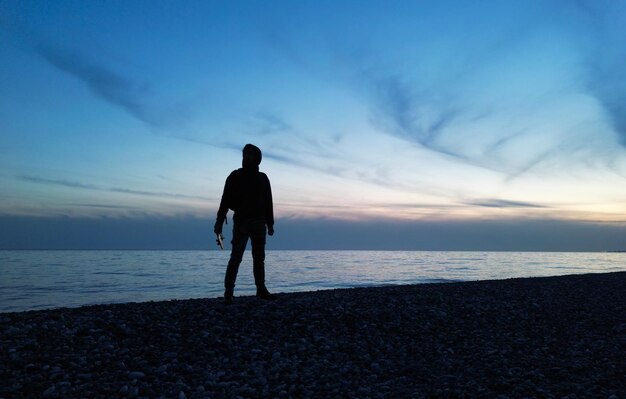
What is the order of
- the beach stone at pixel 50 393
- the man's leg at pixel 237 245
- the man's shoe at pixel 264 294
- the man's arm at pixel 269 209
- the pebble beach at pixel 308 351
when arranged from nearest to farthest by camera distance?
the beach stone at pixel 50 393 < the pebble beach at pixel 308 351 < the man's leg at pixel 237 245 < the man's arm at pixel 269 209 < the man's shoe at pixel 264 294

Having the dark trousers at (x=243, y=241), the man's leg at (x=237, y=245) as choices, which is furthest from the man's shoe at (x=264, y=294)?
the man's leg at (x=237, y=245)

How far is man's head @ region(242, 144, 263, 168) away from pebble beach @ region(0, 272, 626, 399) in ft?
12.3

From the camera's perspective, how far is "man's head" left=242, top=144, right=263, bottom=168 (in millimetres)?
10406

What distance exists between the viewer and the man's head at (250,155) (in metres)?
10.4

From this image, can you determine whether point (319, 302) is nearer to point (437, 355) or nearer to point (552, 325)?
point (437, 355)

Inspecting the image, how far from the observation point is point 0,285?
134ft

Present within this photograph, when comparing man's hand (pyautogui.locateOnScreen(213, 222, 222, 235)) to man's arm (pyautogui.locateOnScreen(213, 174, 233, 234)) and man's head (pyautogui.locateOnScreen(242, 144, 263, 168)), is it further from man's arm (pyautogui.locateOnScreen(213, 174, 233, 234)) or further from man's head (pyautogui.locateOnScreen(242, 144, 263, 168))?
man's head (pyautogui.locateOnScreen(242, 144, 263, 168))

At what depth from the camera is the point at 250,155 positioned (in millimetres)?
10422

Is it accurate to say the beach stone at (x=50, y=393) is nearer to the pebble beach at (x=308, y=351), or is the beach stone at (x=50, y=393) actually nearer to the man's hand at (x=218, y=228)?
the pebble beach at (x=308, y=351)

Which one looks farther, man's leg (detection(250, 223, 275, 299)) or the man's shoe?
A: the man's shoe

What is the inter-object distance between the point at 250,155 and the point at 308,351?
5.04 m

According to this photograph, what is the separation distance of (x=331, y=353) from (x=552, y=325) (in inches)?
283

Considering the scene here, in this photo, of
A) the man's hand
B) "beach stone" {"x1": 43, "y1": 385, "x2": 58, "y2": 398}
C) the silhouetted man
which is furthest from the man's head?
"beach stone" {"x1": 43, "y1": 385, "x2": 58, "y2": 398}

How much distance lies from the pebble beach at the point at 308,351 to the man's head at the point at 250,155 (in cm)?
376
